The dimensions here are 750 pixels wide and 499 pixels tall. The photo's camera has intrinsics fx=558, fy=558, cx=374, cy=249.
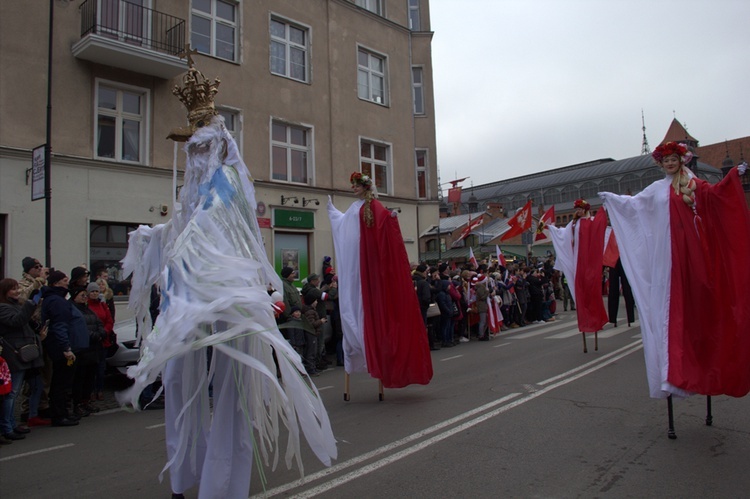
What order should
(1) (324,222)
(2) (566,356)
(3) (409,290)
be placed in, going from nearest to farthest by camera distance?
(3) (409,290), (2) (566,356), (1) (324,222)

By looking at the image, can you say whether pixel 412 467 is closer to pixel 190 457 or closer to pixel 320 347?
pixel 190 457

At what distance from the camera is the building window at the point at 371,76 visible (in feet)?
→ 69.6

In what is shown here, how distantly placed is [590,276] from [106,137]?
1193cm

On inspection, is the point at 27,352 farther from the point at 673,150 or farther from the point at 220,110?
the point at 220,110

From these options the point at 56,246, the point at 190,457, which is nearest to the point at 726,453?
the point at 190,457

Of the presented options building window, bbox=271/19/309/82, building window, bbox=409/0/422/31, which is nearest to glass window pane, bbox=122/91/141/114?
building window, bbox=271/19/309/82

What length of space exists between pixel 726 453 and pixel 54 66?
14.7 metres

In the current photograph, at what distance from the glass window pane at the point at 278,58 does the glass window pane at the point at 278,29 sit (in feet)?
1.00

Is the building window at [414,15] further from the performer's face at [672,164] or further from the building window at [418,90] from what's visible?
the performer's face at [672,164]

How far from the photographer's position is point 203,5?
53.9 feet

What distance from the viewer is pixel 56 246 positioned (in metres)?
12.8

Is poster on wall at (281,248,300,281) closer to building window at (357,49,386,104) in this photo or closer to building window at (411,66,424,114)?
building window at (357,49,386,104)

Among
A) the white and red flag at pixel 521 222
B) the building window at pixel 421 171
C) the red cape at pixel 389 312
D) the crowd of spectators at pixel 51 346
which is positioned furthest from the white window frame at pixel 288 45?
the red cape at pixel 389 312

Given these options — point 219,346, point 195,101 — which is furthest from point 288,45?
point 219,346
